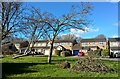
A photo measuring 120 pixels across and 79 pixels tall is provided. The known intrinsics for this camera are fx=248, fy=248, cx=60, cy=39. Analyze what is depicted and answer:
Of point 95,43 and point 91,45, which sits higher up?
point 95,43

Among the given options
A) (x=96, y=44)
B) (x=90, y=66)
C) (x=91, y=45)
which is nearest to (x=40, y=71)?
(x=90, y=66)

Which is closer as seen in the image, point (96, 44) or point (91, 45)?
point (96, 44)

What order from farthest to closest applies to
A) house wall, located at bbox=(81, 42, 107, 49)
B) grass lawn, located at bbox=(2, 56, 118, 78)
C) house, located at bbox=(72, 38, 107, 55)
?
1. house wall, located at bbox=(81, 42, 107, 49)
2. house, located at bbox=(72, 38, 107, 55)
3. grass lawn, located at bbox=(2, 56, 118, 78)

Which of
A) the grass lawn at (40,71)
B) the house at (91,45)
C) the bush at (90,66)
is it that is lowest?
the grass lawn at (40,71)

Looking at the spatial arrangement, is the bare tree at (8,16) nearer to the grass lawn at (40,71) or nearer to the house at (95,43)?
the grass lawn at (40,71)

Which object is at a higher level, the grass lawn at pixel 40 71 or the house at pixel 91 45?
the house at pixel 91 45

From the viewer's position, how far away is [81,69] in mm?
19781

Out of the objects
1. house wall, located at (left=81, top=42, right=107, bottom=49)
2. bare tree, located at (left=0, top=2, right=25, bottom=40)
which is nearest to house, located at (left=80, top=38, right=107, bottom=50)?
house wall, located at (left=81, top=42, right=107, bottom=49)

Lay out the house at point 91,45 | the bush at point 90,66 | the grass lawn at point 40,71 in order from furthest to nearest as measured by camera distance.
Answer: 1. the house at point 91,45
2. the bush at point 90,66
3. the grass lawn at point 40,71

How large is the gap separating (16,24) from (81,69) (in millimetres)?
14855

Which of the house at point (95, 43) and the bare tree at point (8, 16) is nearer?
the bare tree at point (8, 16)

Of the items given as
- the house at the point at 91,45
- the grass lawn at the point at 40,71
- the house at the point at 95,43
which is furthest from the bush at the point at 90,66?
the house at the point at 95,43

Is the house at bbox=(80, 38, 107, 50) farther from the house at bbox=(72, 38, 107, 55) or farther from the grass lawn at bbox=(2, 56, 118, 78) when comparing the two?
the grass lawn at bbox=(2, 56, 118, 78)

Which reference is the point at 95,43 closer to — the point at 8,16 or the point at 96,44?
the point at 96,44
